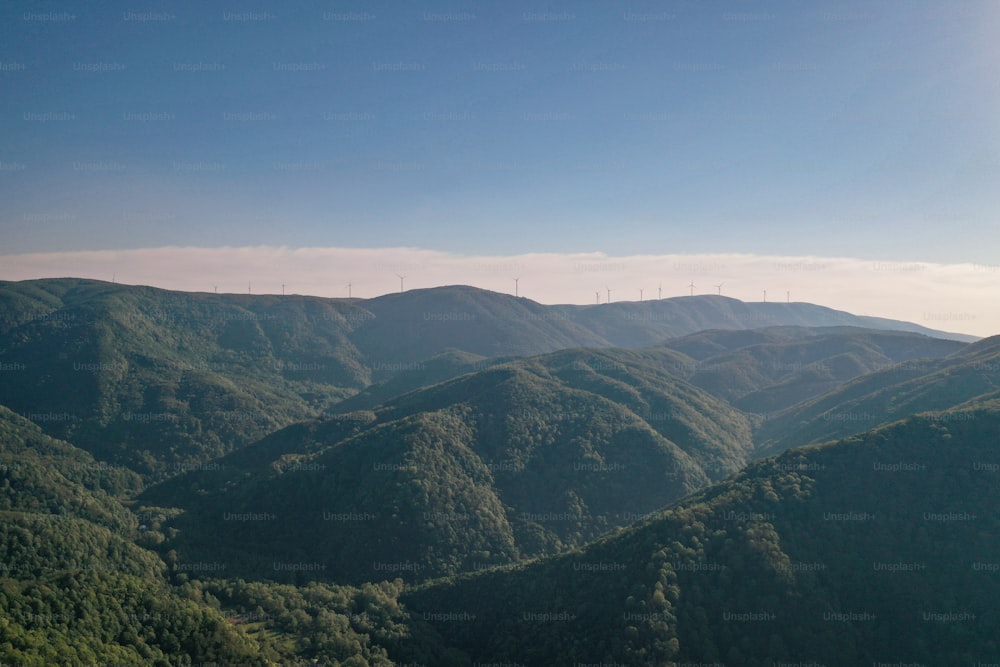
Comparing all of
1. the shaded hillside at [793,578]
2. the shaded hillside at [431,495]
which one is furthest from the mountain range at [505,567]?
the shaded hillside at [431,495]

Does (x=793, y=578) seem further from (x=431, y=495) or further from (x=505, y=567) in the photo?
(x=431, y=495)

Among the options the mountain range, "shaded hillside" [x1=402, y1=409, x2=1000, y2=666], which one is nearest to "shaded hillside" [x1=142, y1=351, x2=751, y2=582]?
the mountain range

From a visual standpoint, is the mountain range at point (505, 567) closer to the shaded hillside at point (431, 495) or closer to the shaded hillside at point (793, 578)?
the shaded hillside at point (793, 578)

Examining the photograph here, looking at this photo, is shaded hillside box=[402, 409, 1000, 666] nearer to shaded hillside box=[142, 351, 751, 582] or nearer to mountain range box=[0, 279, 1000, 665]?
mountain range box=[0, 279, 1000, 665]

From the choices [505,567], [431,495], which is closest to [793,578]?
[505,567]

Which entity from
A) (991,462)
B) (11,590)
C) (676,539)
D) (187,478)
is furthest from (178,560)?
(991,462)

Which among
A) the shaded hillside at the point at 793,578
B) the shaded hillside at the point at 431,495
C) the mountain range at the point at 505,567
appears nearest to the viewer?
the mountain range at the point at 505,567
